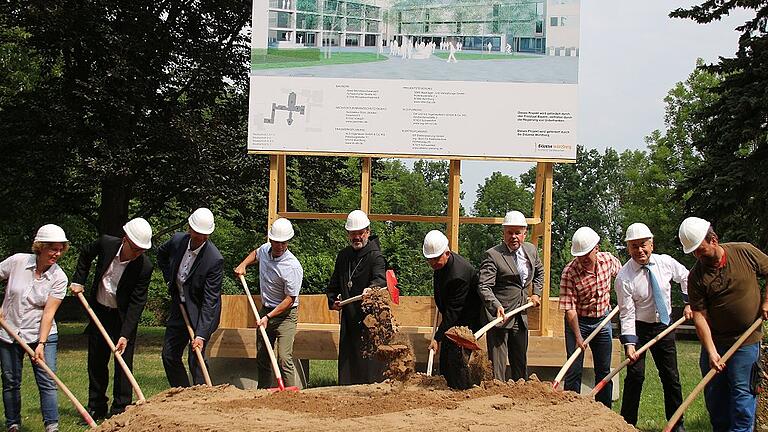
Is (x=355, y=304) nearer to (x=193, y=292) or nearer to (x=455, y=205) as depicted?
(x=193, y=292)

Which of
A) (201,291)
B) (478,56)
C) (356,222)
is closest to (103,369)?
(201,291)

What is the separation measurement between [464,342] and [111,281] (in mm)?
3331

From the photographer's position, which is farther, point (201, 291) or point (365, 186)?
point (365, 186)

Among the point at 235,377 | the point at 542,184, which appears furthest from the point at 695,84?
the point at 235,377

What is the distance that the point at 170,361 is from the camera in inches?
348

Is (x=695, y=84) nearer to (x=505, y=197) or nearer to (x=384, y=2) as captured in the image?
(x=505, y=197)

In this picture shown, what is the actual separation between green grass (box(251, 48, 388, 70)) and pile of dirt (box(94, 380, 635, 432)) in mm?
4469

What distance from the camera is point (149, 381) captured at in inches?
515

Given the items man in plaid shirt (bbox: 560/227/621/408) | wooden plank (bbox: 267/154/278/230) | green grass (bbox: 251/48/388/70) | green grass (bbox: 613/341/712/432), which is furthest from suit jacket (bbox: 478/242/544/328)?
wooden plank (bbox: 267/154/278/230)

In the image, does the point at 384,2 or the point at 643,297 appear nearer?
the point at 643,297

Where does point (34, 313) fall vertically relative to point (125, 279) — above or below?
below

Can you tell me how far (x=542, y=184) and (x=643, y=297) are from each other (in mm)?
3677

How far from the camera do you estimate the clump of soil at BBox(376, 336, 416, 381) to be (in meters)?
8.57

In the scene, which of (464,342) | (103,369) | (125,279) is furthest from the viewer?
(103,369)
